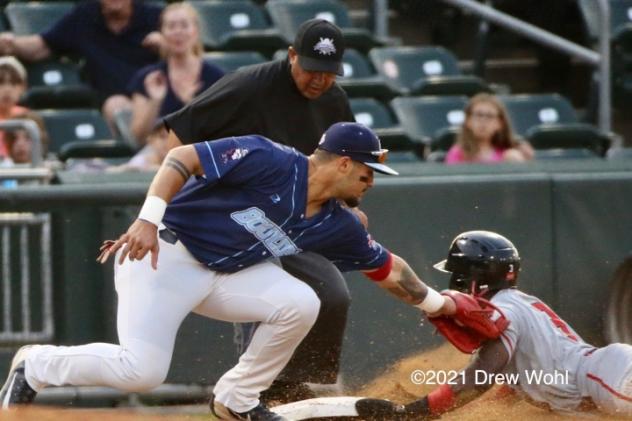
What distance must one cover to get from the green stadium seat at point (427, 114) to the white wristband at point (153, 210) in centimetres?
471

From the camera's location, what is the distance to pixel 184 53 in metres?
9.05

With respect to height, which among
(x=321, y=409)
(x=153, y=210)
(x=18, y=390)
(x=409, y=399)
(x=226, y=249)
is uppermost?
(x=153, y=210)

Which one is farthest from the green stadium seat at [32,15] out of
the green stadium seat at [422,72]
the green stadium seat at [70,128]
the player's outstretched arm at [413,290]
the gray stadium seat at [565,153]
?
the player's outstretched arm at [413,290]

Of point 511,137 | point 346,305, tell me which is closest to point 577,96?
point 511,137

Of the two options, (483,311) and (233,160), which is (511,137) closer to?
(483,311)

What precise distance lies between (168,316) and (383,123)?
173 inches

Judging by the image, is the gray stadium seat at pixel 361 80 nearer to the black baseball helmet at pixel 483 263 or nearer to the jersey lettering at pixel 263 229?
the black baseball helmet at pixel 483 263

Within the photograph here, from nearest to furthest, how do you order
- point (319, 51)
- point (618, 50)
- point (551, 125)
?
point (319, 51) → point (551, 125) → point (618, 50)

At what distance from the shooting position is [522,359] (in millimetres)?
6566

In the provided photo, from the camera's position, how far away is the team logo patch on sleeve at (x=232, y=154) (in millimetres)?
5902

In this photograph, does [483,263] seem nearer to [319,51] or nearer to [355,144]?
[355,144]

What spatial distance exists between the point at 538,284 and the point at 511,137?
56.9 inches

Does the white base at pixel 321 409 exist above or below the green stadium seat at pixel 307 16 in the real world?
below

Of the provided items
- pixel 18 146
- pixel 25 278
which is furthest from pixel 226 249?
pixel 18 146
